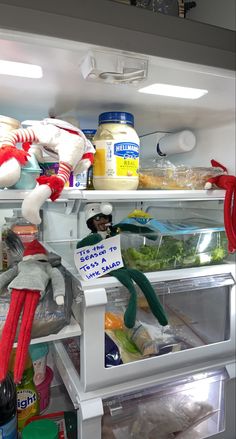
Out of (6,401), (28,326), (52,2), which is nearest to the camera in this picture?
(52,2)

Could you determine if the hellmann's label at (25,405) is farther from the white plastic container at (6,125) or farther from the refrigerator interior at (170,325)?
the white plastic container at (6,125)

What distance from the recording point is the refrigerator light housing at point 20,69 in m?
0.52

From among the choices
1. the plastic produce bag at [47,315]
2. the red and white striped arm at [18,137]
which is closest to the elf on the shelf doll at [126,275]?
the plastic produce bag at [47,315]

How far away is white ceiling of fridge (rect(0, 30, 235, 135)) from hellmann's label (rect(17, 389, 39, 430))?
77 cm

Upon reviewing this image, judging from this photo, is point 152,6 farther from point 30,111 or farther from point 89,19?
point 30,111

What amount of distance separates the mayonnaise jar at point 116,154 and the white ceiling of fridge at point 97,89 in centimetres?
6

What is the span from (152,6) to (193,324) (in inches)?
33.2

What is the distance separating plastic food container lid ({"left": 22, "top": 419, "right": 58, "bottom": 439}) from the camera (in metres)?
0.70

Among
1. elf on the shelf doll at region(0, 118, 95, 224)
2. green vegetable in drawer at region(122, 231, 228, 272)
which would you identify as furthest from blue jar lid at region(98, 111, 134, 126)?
green vegetable in drawer at region(122, 231, 228, 272)

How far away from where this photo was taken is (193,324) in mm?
934

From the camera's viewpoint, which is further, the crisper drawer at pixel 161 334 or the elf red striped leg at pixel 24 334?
the crisper drawer at pixel 161 334

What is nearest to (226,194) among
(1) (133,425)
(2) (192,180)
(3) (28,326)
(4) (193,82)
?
(2) (192,180)

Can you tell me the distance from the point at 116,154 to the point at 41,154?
6.5 inches

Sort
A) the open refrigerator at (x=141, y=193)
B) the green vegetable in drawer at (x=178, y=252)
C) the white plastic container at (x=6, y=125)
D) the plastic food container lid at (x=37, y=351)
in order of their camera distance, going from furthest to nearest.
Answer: the plastic food container lid at (x=37, y=351) → the green vegetable in drawer at (x=178, y=252) → the white plastic container at (x=6, y=125) → the open refrigerator at (x=141, y=193)
